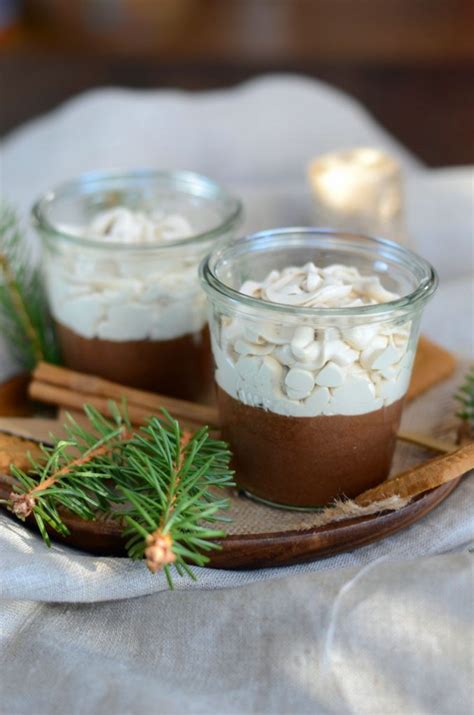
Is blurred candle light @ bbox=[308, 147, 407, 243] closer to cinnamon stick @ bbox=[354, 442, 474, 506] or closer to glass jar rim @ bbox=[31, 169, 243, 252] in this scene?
glass jar rim @ bbox=[31, 169, 243, 252]

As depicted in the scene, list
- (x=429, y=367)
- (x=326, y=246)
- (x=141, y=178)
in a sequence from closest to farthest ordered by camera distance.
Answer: (x=326, y=246) → (x=429, y=367) → (x=141, y=178)

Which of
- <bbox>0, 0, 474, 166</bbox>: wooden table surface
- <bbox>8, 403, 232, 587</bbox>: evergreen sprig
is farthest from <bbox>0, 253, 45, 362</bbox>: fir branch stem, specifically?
<bbox>0, 0, 474, 166</bbox>: wooden table surface

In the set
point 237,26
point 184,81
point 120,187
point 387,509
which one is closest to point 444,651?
point 387,509

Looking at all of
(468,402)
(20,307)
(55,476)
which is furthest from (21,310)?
(468,402)

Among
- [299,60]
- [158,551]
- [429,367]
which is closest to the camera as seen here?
[158,551]

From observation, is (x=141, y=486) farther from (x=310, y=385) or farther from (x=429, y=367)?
(x=429, y=367)

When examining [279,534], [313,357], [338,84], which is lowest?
[338,84]

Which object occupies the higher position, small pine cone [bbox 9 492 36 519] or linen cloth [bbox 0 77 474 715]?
small pine cone [bbox 9 492 36 519]
